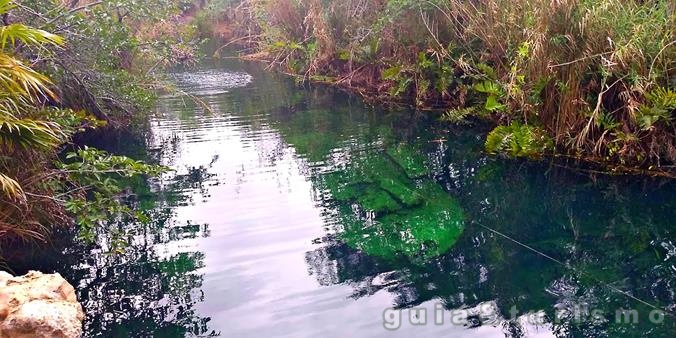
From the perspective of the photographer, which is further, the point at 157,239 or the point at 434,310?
the point at 157,239

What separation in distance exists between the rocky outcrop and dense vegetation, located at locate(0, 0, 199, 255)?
1.89 feet

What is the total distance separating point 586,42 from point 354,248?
3519 mm

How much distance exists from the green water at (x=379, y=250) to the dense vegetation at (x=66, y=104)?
16.6 inches

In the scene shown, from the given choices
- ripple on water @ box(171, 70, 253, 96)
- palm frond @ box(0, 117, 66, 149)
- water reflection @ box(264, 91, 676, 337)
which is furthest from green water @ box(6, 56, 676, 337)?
ripple on water @ box(171, 70, 253, 96)

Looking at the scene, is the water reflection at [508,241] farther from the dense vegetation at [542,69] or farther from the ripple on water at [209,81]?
the ripple on water at [209,81]

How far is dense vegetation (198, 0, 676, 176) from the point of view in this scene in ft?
20.2

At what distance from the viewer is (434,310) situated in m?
3.96

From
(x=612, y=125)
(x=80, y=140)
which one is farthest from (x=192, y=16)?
(x=612, y=125)

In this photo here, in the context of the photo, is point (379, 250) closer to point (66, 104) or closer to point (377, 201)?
point (377, 201)

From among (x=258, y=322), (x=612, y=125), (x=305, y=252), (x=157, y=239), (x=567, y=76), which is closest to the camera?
(x=258, y=322)

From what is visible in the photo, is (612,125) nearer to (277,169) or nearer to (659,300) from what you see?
(659,300)

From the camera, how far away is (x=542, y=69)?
7.17 m

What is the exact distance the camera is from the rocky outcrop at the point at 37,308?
10.5 ft

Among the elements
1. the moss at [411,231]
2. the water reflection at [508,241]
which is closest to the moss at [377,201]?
the water reflection at [508,241]
